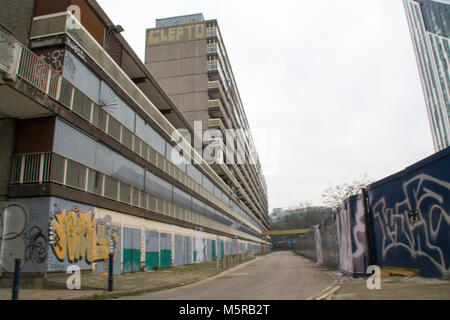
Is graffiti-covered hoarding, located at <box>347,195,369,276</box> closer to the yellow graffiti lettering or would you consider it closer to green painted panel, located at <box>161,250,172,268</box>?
the yellow graffiti lettering

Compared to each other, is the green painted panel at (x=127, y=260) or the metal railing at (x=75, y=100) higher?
the metal railing at (x=75, y=100)

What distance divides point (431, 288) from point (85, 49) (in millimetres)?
15090

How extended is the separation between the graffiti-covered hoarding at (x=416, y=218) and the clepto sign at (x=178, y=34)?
52.6 metres

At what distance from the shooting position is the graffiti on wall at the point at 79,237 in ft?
39.0

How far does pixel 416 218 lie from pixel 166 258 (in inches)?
710

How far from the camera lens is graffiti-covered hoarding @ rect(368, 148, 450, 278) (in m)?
7.02

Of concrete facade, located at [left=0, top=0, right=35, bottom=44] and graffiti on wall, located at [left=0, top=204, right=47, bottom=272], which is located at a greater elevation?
concrete facade, located at [left=0, top=0, right=35, bottom=44]

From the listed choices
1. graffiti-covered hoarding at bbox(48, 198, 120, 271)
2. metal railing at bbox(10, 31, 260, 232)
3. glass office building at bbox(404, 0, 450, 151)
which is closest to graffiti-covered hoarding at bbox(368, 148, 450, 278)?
graffiti-covered hoarding at bbox(48, 198, 120, 271)

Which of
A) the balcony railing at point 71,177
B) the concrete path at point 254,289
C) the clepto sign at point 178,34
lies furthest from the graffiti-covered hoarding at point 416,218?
the clepto sign at point 178,34

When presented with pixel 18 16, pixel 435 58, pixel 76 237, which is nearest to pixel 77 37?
pixel 18 16

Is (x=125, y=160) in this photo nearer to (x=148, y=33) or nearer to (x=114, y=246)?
(x=114, y=246)

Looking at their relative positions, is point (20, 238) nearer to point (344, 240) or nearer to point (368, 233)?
point (368, 233)

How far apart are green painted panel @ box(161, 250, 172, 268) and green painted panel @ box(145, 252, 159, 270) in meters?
1.02

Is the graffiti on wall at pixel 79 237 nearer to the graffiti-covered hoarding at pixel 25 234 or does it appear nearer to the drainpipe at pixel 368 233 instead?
the graffiti-covered hoarding at pixel 25 234
